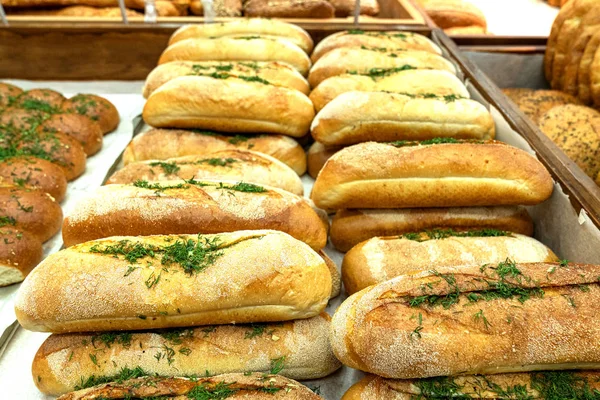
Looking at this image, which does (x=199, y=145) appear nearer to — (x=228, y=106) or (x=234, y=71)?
(x=228, y=106)

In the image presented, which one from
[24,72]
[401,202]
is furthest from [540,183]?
[24,72]

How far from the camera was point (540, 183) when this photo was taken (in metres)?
2.29

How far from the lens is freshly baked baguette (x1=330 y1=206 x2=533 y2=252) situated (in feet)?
7.93

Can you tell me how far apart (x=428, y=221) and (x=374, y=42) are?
1922 mm

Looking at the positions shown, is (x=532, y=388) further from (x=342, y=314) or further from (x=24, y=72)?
(x=24, y=72)

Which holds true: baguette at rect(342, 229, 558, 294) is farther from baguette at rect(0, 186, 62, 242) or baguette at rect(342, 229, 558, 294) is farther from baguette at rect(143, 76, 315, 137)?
baguette at rect(0, 186, 62, 242)

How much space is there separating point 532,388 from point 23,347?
2156 mm

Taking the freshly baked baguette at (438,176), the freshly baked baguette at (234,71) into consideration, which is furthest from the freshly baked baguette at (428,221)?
the freshly baked baguette at (234,71)

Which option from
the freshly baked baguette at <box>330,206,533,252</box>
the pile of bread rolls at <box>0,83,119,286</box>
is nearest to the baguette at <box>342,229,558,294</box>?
the freshly baked baguette at <box>330,206,533,252</box>

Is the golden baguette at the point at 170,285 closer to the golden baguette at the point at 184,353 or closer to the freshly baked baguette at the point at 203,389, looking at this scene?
the golden baguette at the point at 184,353

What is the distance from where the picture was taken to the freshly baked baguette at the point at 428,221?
242cm

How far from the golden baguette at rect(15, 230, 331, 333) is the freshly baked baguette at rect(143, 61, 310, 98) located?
164 centimetres

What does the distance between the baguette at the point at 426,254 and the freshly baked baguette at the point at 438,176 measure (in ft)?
0.73

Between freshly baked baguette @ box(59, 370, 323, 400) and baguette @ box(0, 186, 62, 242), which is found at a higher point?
freshly baked baguette @ box(59, 370, 323, 400)
